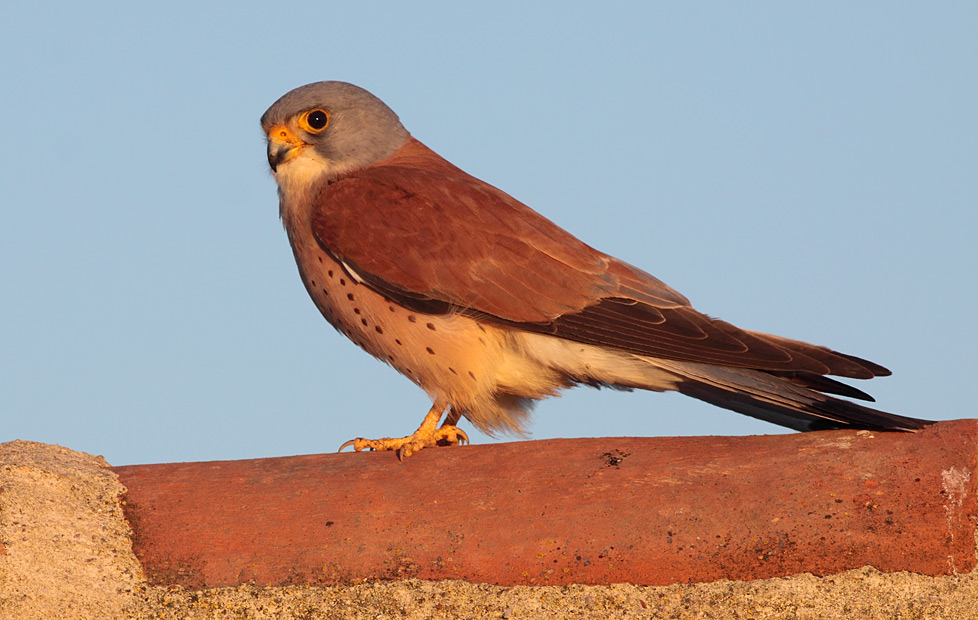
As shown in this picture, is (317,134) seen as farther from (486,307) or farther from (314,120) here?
(486,307)

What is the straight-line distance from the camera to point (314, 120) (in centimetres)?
384

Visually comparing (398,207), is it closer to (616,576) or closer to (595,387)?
(595,387)

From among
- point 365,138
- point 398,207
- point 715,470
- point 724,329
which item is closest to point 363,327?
point 398,207

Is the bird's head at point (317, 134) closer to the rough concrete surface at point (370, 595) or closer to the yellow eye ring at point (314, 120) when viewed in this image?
the yellow eye ring at point (314, 120)

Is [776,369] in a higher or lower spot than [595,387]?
lower

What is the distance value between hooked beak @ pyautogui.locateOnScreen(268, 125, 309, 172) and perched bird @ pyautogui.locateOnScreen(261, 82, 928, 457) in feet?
0.55

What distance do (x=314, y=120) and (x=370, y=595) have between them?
2.07m

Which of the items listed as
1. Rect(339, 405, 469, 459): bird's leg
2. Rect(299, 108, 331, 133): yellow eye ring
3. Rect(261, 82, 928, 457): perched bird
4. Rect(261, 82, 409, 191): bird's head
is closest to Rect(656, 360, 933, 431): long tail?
Rect(261, 82, 928, 457): perched bird

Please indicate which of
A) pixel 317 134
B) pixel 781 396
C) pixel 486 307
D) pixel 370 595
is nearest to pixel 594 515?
pixel 370 595

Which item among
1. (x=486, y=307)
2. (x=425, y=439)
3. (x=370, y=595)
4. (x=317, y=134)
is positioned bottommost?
(x=370, y=595)

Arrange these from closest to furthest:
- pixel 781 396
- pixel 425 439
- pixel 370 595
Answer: pixel 370 595 → pixel 781 396 → pixel 425 439

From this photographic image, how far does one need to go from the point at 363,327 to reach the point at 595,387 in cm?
84

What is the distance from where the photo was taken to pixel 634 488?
2.46 metres

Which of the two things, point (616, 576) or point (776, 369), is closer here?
point (616, 576)
